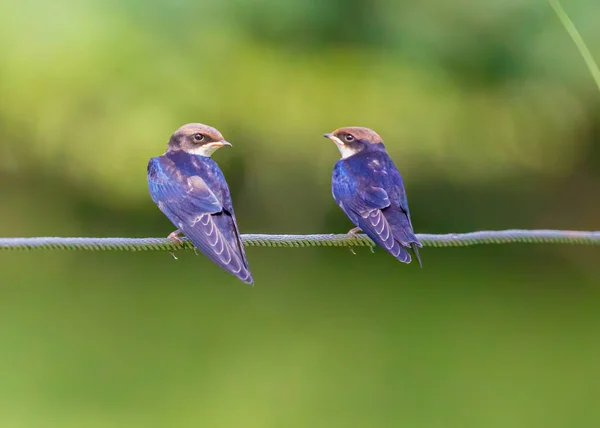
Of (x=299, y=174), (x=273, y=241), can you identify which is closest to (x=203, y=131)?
(x=273, y=241)

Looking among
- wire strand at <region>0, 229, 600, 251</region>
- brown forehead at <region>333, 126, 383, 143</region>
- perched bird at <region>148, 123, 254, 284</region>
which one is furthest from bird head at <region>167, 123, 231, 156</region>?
brown forehead at <region>333, 126, 383, 143</region>

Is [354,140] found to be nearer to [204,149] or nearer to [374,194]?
[374,194]

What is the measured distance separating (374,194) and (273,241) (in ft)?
0.78

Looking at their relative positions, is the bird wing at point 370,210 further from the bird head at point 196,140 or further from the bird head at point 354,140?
the bird head at point 196,140

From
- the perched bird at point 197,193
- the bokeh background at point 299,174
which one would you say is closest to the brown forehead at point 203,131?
the perched bird at point 197,193

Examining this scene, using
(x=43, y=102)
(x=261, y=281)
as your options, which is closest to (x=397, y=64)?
(x=261, y=281)

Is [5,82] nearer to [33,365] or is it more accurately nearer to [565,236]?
[33,365]

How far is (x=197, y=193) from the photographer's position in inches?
44.9

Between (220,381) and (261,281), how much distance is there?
763 millimetres

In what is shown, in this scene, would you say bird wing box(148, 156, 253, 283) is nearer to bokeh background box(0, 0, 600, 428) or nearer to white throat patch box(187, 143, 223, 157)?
white throat patch box(187, 143, 223, 157)

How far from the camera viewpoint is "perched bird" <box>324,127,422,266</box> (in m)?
1.15

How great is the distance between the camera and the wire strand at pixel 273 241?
3.19 ft

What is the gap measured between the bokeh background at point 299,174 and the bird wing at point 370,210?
2.07 metres

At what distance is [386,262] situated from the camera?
406cm
